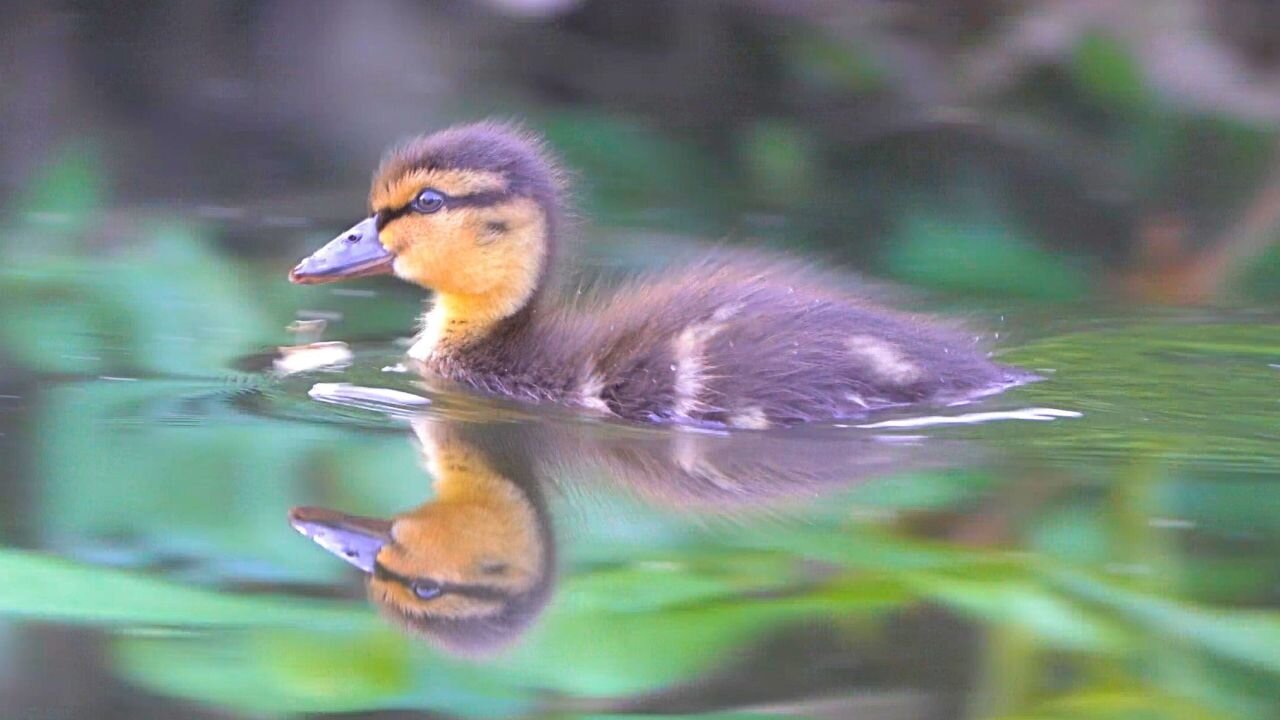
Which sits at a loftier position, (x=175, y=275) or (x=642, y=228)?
(x=642, y=228)

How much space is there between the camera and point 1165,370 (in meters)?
3.77

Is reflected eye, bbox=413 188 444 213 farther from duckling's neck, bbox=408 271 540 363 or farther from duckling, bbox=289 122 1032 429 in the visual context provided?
duckling's neck, bbox=408 271 540 363

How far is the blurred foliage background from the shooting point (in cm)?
199

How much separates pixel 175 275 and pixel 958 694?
2846 mm

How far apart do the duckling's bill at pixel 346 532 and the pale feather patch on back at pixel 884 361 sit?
1092 mm

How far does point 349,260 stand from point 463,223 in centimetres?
25

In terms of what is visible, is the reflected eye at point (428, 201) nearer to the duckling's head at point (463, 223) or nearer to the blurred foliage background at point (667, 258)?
the duckling's head at point (463, 223)

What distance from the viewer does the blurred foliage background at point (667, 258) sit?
1994 millimetres

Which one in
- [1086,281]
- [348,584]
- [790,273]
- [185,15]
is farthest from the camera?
[185,15]

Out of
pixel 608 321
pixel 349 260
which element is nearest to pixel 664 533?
pixel 608 321

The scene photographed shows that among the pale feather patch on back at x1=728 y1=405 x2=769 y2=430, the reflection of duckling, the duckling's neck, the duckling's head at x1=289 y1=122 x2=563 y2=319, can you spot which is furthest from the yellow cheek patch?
the reflection of duckling

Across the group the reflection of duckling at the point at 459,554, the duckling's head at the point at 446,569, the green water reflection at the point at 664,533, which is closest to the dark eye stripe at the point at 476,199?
the green water reflection at the point at 664,533

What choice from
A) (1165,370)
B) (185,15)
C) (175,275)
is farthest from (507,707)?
(185,15)

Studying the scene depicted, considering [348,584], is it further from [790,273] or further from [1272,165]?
[1272,165]
